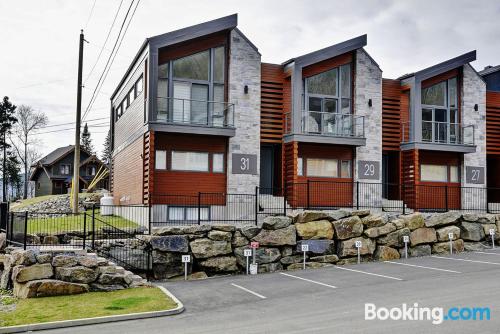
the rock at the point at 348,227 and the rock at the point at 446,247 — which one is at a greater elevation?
the rock at the point at 348,227

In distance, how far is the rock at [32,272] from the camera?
1533 cm

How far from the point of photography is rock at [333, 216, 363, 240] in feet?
70.5

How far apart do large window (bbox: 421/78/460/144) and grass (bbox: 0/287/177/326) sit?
19420 mm

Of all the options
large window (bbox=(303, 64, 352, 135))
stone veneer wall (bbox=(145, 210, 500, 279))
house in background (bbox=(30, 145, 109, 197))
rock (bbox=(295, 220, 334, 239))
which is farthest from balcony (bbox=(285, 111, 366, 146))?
house in background (bbox=(30, 145, 109, 197))

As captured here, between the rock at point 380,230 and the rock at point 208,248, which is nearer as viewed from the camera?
the rock at point 208,248

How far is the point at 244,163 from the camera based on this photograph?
2505 cm

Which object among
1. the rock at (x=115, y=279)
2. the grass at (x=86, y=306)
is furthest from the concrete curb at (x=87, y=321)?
the rock at (x=115, y=279)

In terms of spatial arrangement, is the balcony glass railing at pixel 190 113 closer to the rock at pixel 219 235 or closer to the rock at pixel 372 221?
the rock at pixel 219 235

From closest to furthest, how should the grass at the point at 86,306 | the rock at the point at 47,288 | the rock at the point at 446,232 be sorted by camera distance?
the grass at the point at 86,306 < the rock at the point at 47,288 < the rock at the point at 446,232

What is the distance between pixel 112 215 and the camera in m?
28.0

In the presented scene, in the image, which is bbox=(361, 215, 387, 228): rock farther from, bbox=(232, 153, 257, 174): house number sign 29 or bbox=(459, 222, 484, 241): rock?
bbox=(232, 153, 257, 174): house number sign 29

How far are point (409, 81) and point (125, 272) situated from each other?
19457mm

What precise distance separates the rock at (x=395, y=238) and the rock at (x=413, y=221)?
11.3 inches

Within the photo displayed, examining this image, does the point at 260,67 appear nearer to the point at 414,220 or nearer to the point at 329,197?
the point at 329,197
